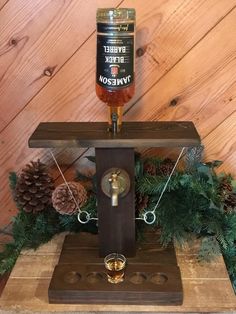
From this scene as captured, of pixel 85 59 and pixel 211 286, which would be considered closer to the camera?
pixel 211 286

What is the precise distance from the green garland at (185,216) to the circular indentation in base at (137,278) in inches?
4.9

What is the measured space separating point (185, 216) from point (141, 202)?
4.6 inches

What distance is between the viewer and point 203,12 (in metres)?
0.95

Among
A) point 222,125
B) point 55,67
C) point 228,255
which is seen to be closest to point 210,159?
point 222,125

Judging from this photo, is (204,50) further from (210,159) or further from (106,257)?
(106,257)

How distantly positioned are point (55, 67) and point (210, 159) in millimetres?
511

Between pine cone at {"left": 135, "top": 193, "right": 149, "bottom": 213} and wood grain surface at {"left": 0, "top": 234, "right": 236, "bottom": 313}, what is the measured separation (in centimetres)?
Answer: 14

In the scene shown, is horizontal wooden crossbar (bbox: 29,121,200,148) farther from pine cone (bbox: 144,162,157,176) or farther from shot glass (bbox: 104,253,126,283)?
shot glass (bbox: 104,253,126,283)

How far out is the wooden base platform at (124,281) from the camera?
31.2 inches

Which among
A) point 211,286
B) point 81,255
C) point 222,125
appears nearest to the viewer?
point 211,286

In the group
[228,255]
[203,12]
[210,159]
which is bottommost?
[228,255]

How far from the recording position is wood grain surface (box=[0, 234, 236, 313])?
0.79 metres

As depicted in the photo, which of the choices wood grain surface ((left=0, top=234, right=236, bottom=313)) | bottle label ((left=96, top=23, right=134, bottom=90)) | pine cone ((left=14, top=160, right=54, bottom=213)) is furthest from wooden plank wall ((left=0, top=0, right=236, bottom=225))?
wood grain surface ((left=0, top=234, right=236, bottom=313))

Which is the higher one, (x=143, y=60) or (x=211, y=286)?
(x=143, y=60)
